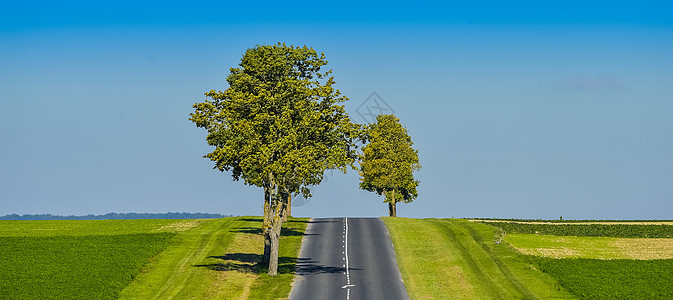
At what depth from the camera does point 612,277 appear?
5797cm

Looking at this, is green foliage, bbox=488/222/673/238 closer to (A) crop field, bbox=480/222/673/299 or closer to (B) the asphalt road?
(A) crop field, bbox=480/222/673/299

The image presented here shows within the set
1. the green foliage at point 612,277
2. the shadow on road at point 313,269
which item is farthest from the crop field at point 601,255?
the shadow on road at point 313,269

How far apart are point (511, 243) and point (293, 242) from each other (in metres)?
21.8

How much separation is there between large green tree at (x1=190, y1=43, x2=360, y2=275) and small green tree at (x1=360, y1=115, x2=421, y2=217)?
44675mm

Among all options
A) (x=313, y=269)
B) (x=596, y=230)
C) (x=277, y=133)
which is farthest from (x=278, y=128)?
(x=596, y=230)

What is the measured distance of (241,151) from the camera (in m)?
57.9

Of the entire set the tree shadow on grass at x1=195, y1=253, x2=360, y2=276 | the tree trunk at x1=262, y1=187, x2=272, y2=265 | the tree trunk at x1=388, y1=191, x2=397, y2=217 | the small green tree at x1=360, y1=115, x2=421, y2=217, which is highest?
the small green tree at x1=360, y1=115, x2=421, y2=217

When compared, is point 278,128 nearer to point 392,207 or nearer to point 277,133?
point 277,133

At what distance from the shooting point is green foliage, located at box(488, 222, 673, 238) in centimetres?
8656

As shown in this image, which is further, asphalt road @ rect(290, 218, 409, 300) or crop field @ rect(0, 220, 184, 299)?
asphalt road @ rect(290, 218, 409, 300)

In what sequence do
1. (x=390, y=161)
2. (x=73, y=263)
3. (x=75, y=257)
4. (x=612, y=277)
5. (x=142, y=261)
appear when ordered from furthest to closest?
(x=390, y=161), (x=75, y=257), (x=142, y=261), (x=73, y=263), (x=612, y=277)

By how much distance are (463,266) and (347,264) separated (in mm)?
9715

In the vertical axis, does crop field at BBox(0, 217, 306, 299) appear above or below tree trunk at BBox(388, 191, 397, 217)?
below

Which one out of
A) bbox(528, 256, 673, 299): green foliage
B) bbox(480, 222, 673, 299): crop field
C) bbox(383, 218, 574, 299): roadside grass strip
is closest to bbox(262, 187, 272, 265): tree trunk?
bbox(383, 218, 574, 299): roadside grass strip
